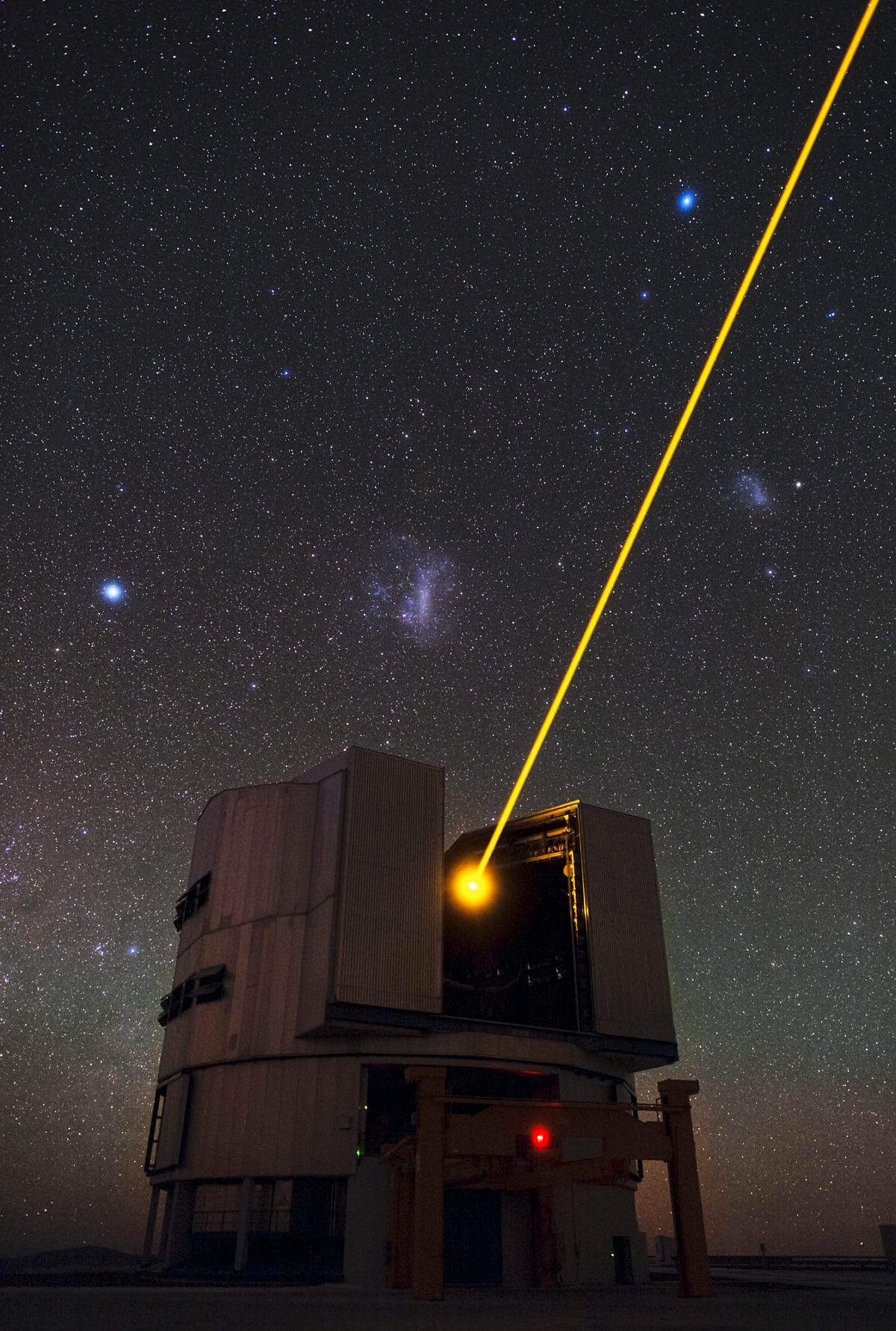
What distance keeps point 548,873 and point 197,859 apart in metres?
15.1

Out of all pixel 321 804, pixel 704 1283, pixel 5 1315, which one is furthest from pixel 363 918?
pixel 5 1315

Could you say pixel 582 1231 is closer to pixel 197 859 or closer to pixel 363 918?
pixel 363 918

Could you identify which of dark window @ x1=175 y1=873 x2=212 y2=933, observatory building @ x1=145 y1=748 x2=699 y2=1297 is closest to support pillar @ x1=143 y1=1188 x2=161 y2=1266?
observatory building @ x1=145 y1=748 x2=699 y2=1297

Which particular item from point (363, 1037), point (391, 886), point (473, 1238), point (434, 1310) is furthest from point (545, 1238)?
point (434, 1310)

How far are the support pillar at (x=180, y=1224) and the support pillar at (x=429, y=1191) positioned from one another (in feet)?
55.9

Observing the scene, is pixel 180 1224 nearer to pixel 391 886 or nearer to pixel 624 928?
pixel 391 886

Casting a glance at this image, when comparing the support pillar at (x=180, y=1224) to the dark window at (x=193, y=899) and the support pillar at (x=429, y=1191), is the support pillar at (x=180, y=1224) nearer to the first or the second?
the dark window at (x=193, y=899)

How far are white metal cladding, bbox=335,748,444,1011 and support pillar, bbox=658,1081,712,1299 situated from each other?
12183mm

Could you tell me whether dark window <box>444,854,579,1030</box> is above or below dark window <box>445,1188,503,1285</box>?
above

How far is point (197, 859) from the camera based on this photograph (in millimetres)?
40375

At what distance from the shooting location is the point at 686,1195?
20375mm

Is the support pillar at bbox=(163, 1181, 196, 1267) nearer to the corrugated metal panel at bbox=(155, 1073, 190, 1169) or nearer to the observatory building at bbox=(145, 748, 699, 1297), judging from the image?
the observatory building at bbox=(145, 748, 699, 1297)

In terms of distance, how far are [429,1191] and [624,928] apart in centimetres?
2038

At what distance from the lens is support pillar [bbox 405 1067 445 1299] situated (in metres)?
18.4
